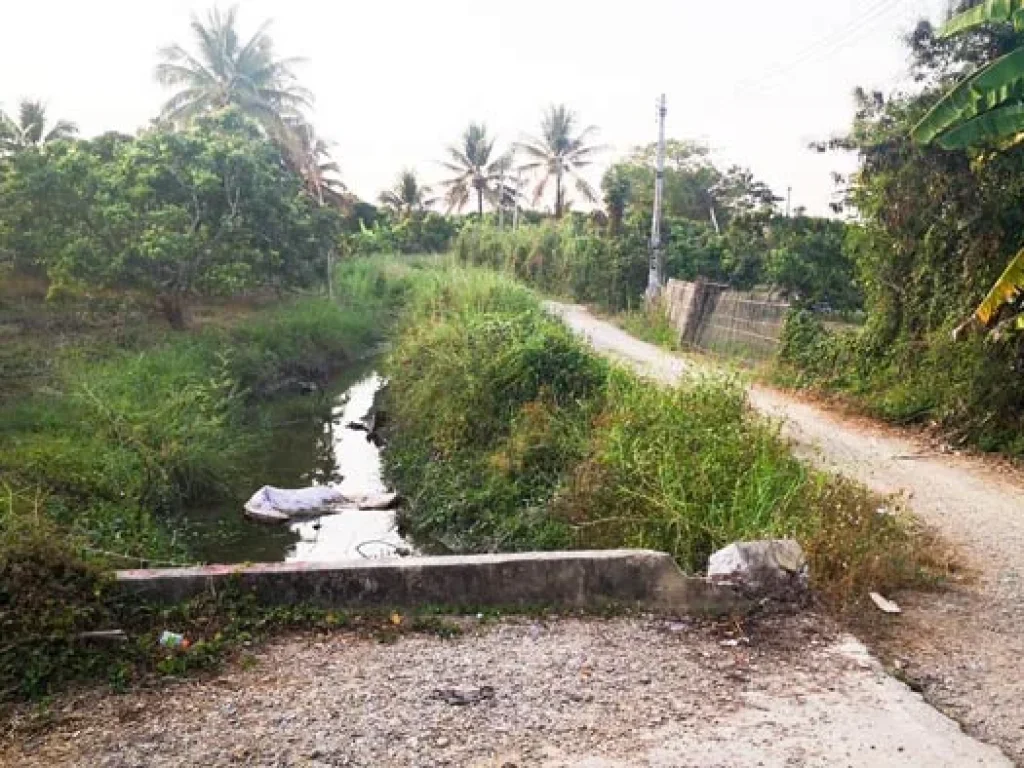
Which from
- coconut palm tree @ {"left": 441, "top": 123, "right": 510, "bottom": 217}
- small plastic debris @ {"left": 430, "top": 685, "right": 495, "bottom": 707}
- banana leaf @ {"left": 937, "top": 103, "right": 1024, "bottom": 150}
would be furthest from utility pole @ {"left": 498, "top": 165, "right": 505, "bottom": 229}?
small plastic debris @ {"left": 430, "top": 685, "right": 495, "bottom": 707}

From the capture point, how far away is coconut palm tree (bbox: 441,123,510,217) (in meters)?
45.1

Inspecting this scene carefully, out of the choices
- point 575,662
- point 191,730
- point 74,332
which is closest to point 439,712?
point 575,662

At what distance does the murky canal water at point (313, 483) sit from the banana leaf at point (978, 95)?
272 inches

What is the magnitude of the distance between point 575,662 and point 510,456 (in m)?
4.45

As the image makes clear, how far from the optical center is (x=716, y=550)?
18.0 ft

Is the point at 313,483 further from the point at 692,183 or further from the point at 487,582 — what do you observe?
the point at 692,183

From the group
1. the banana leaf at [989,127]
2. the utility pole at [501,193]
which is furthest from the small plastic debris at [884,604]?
the utility pole at [501,193]

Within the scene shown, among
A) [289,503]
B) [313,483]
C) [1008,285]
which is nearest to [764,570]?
[1008,285]

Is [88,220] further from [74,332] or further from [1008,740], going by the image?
[1008,740]

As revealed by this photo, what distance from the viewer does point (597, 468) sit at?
6.97 m

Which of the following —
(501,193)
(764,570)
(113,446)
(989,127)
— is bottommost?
(113,446)

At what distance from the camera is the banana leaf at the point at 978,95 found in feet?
24.3

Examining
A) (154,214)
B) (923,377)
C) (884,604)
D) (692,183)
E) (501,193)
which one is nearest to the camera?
(884,604)

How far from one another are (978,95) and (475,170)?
39537 mm
